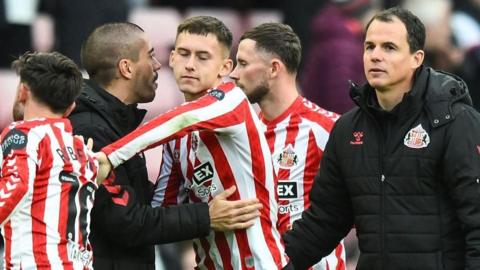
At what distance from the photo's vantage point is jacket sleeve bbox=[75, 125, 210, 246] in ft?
23.6

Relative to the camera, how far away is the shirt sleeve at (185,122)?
23.2 feet

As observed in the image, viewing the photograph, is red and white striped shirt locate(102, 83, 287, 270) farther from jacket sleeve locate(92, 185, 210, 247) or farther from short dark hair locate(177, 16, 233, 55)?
short dark hair locate(177, 16, 233, 55)

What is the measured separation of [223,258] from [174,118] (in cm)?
78

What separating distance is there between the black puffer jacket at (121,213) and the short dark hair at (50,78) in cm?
45

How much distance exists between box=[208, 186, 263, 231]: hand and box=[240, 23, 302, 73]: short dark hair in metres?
1.33

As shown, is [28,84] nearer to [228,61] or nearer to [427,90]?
[228,61]

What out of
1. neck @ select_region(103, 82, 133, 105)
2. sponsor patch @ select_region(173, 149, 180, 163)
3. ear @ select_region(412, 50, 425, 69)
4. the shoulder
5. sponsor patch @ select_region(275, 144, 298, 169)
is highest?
ear @ select_region(412, 50, 425, 69)

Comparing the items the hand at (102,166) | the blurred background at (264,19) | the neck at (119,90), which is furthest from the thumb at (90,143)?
the blurred background at (264,19)

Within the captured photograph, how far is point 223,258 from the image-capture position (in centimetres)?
750

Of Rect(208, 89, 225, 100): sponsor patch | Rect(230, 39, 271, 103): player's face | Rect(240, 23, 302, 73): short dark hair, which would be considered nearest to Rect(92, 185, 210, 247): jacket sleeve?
Rect(208, 89, 225, 100): sponsor patch

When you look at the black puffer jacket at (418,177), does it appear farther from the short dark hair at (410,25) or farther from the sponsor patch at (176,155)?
the sponsor patch at (176,155)

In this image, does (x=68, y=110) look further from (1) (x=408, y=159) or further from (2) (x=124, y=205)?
(1) (x=408, y=159)

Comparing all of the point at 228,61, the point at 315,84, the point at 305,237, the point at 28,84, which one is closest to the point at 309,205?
the point at 305,237

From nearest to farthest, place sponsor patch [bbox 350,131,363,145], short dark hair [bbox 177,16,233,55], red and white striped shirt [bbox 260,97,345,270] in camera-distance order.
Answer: sponsor patch [bbox 350,131,363,145] → short dark hair [bbox 177,16,233,55] → red and white striped shirt [bbox 260,97,345,270]
